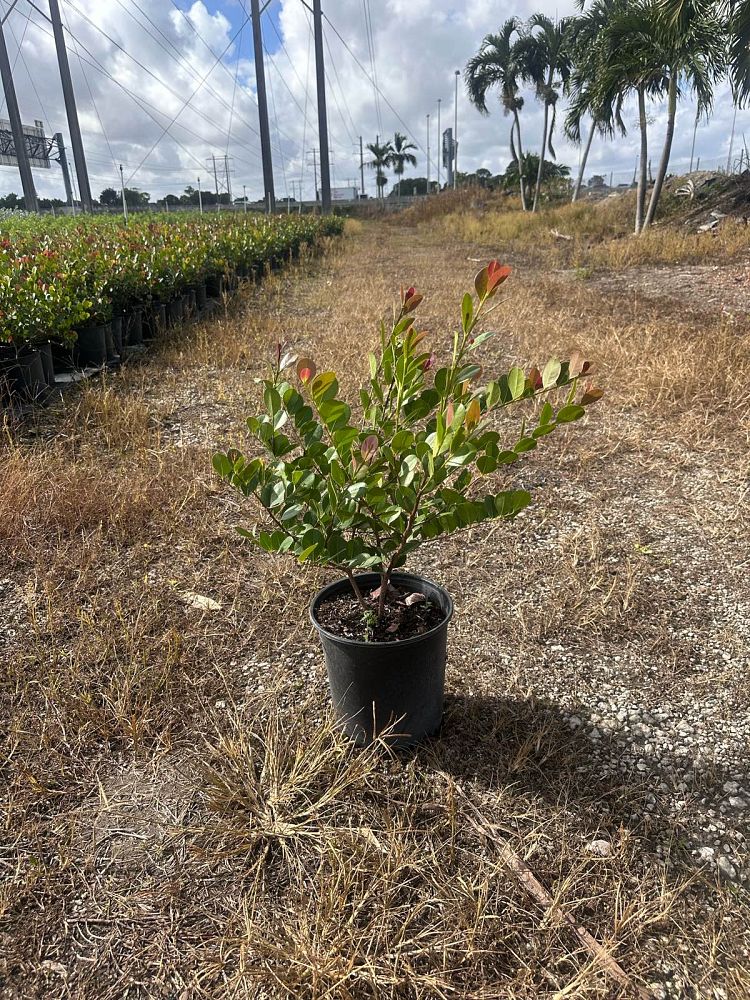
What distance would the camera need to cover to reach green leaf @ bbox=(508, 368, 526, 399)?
128cm

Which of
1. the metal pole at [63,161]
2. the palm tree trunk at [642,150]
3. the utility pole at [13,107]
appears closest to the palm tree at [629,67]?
the palm tree trunk at [642,150]

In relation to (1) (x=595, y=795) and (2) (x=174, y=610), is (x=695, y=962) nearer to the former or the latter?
(1) (x=595, y=795)

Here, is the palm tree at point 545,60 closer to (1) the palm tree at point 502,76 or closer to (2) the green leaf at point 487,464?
(1) the palm tree at point 502,76

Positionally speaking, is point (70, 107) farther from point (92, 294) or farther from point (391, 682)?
point (391, 682)

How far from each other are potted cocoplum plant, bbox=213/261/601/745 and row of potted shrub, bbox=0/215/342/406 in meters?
3.23

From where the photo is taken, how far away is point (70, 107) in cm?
2500

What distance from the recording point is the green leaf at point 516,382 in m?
1.28

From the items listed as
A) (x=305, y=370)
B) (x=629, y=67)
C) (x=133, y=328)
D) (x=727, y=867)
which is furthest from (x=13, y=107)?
(x=727, y=867)

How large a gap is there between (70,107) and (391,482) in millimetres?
Result: 30840

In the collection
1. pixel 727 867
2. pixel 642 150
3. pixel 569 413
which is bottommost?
pixel 727 867

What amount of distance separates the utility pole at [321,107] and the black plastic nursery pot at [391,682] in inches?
1005

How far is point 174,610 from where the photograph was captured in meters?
2.22

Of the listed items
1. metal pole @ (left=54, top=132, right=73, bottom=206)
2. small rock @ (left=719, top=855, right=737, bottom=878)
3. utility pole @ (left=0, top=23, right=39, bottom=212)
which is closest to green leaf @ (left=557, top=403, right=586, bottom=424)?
small rock @ (left=719, top=855, right=737, bottom=878)

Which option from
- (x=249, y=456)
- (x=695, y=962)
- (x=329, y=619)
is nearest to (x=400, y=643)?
(x=329, y=619)
